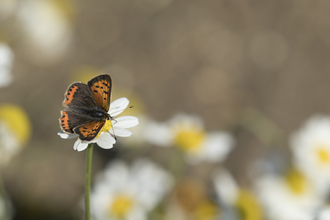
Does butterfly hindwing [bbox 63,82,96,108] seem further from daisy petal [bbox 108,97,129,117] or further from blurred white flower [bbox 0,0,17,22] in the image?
blurred white flower [bbox 0,0,17,22]

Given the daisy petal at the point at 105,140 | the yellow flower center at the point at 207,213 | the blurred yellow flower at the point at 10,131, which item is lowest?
the daisy petal at the point at 105,140

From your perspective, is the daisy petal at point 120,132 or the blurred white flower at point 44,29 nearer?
the daisy petal at point 120,132

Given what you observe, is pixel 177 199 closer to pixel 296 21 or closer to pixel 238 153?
pixel 238 153

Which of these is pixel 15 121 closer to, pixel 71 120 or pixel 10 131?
pixel 10 131

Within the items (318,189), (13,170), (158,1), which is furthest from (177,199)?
(158,1)

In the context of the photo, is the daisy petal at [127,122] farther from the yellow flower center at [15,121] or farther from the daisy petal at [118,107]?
the yellow flower center at [15,121]

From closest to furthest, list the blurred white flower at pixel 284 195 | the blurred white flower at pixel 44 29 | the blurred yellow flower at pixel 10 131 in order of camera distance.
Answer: the blurred yellow flower at pixel 10 131 → the blurred white flower at pixel 284 195 → the blurred white flower at pixel 44 29

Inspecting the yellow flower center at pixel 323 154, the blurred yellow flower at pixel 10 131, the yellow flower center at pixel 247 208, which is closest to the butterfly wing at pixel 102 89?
the blurred yellow flower at pixel 10 131

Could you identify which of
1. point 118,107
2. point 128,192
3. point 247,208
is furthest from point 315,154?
point 118,107
